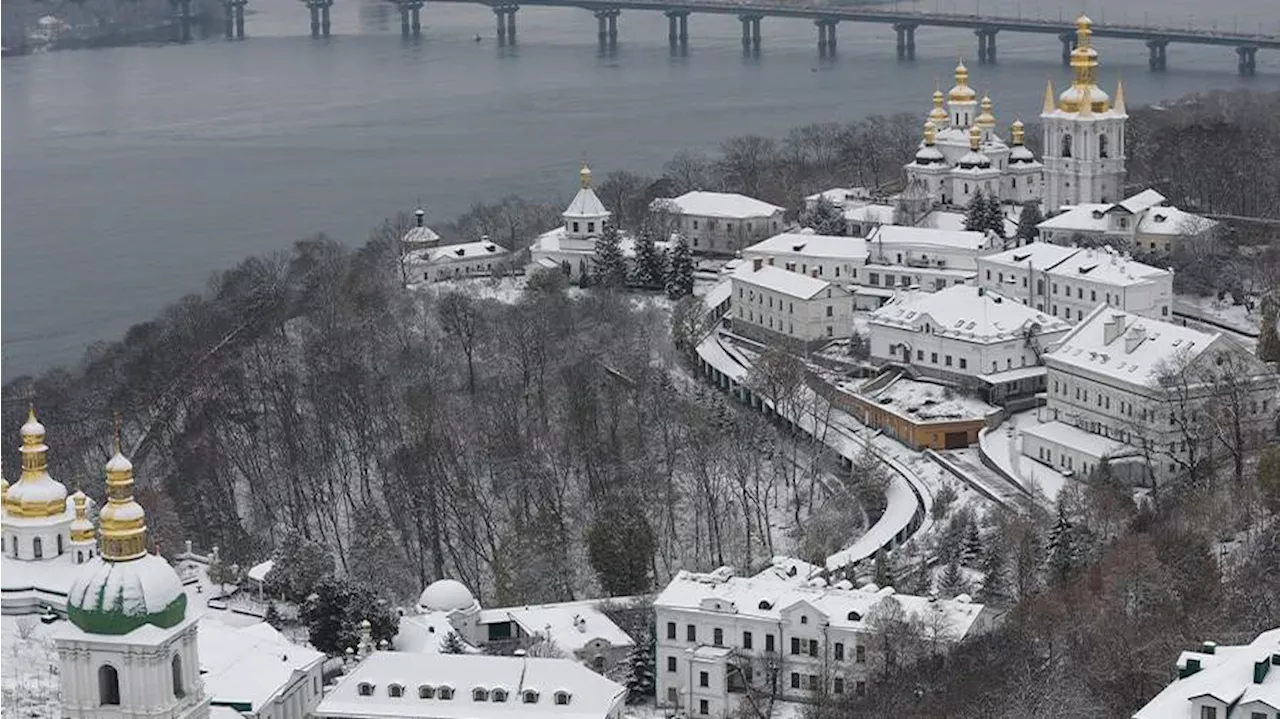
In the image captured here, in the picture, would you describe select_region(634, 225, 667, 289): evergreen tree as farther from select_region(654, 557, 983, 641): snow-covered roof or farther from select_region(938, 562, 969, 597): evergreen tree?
select_region(654, 557, 983, 641): snow-covered roof

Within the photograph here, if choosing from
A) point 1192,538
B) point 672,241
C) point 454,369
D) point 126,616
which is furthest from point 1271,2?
point 126,616

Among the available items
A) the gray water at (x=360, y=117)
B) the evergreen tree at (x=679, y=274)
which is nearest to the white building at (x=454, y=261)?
the evergreen tree at (x=679, y=274)

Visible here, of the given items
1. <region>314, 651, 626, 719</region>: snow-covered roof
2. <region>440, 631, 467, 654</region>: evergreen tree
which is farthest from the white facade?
<region>440, 631, 467, 654</region>: evergreen tree

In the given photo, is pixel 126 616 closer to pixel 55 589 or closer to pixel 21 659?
pixel 21 659

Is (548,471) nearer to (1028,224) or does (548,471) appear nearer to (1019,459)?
(1019,459)

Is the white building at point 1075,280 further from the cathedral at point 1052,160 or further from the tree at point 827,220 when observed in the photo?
the tree at point 827,220

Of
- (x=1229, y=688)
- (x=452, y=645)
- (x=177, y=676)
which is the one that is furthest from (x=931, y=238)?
(x=177, y=676)
